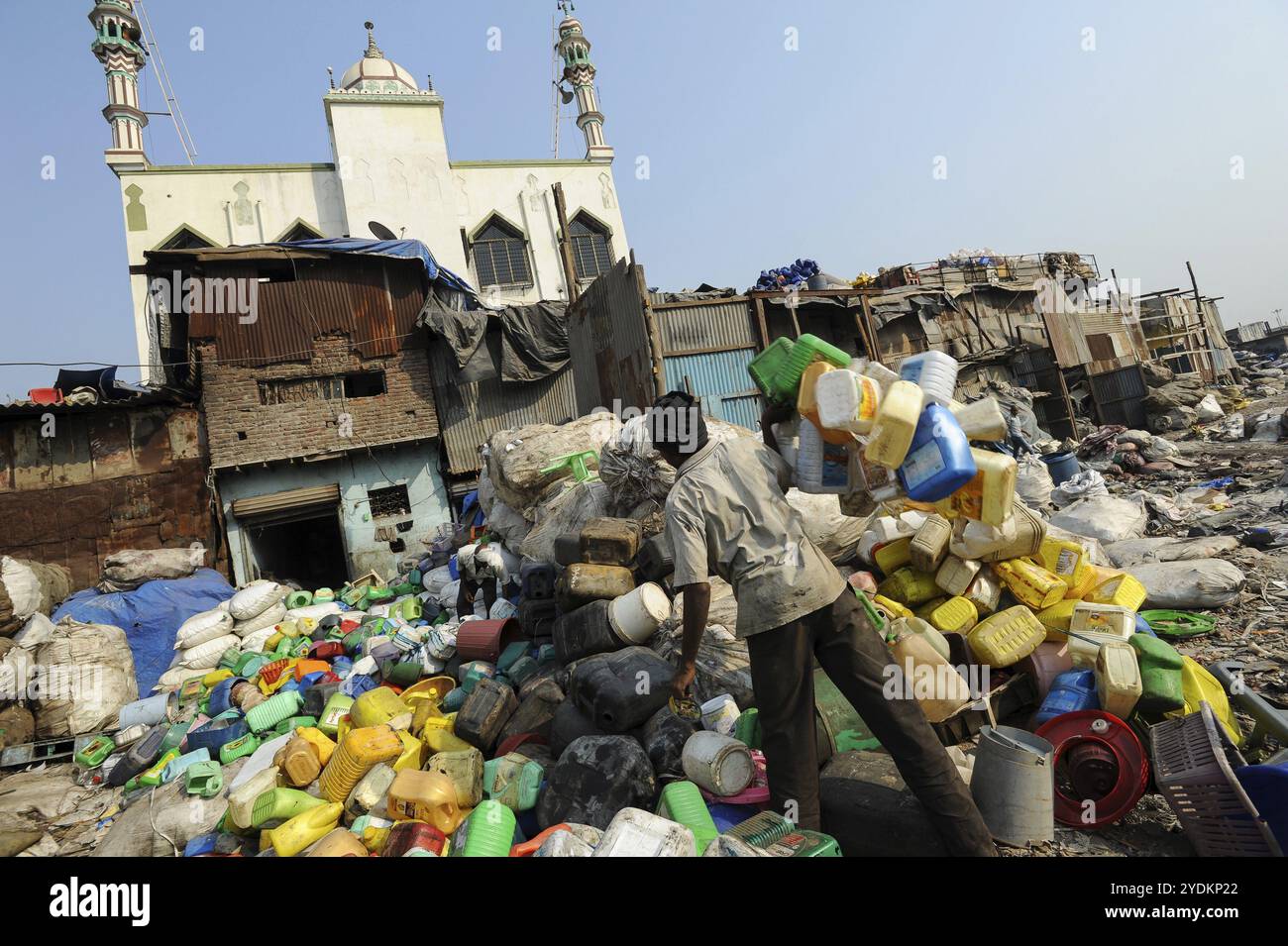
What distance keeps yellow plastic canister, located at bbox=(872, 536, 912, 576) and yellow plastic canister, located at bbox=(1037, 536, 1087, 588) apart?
0.79 metres

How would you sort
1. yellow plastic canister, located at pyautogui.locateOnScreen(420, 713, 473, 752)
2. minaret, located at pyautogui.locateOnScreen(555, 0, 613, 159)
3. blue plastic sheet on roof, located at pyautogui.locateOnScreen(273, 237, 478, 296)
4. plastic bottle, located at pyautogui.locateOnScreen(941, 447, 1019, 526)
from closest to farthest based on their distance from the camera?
plastic bottle, located at pyautogui.locateOnScreen(941, 447, 1019, 526) → yellow plastic canister, located at pyautogui.locateOnScreen(420, 713, 473, 752) → blue plastic sheet on roof, located at pyautogui.locateOnScreen(273, 237, 478, 296) → minaret, located at pyautogui.locateOnScreen(555, 0, 613, 159)

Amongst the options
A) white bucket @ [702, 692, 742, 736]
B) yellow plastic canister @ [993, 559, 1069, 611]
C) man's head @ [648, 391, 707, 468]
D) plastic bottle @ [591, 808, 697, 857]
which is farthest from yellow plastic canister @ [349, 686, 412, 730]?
yellow plastic canister @ [993, 559, 1069, 611]

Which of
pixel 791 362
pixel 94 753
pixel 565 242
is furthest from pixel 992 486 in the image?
pixel 565 242

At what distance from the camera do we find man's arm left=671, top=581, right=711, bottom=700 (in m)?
2.46

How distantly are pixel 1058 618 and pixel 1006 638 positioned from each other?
48 centimetres

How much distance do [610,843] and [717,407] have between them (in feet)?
31.9

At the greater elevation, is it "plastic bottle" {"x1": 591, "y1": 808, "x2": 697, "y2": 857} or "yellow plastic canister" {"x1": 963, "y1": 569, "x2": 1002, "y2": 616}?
"yellow plastic canister" {"x1": 963, "y1": 569, "x2": 1002, "y2": 616}

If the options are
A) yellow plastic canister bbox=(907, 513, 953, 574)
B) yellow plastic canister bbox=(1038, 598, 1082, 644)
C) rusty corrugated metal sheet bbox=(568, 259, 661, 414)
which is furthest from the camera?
rusty corrugated metal sheet bbox=(568, 259, 661, 414)

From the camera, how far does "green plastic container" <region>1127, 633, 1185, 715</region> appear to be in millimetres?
2766

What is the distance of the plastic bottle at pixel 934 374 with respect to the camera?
2473mm

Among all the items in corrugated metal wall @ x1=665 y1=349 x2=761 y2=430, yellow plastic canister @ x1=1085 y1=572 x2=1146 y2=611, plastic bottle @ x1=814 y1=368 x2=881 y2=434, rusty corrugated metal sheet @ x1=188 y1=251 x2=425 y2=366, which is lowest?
yellow plastic canister @ x1=1085 y1=572 x2=1146 y2=611

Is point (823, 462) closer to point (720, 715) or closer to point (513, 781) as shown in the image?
point (720, 715)

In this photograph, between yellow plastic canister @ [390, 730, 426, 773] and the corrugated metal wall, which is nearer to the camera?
yellow plastic canister @ [390, 730, 426, 773]

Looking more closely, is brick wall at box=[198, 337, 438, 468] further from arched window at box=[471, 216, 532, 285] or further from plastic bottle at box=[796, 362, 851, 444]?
plastic bottle at box=[796, 362, 851, 444]
